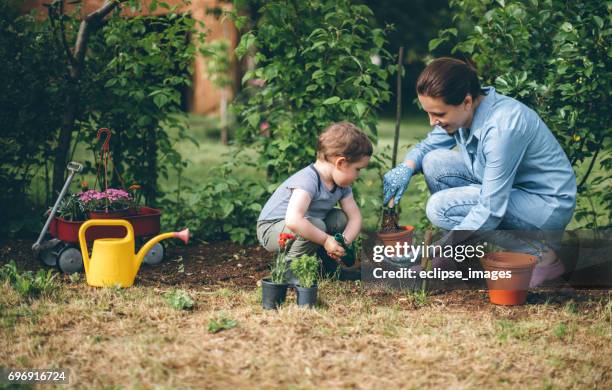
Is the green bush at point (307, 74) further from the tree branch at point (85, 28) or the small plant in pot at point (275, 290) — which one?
the small plant in pot at point (275, 290)

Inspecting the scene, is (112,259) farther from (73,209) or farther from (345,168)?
(345,168)

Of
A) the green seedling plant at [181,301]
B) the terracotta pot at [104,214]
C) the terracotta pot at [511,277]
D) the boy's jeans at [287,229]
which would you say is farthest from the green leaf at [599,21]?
the terracotta pot at [104,214]

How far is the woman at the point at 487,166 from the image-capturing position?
132 inches

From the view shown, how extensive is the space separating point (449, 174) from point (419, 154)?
218mm

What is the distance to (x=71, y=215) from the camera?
3.98 metres

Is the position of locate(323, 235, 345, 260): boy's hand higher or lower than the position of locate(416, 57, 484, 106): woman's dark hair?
lower

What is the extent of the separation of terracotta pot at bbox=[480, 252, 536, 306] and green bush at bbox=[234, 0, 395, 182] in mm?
1381

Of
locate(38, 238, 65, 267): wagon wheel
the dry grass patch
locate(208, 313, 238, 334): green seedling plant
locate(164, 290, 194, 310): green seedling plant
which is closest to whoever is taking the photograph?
the dry grass patch

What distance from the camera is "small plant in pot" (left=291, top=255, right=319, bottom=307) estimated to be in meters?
3.26

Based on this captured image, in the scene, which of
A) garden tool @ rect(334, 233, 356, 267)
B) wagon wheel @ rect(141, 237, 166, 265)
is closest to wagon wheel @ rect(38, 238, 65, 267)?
wagon wheel @ rect(141, 237, 166, 265)

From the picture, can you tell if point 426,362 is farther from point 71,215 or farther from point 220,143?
point 220,143

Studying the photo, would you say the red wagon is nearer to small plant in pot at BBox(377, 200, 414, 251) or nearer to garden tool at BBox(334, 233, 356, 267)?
garden tool at BBox(334, 233, 356, 267)

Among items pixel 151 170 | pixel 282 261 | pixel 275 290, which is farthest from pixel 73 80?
pixel 275 290

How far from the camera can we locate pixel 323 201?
3.73m
